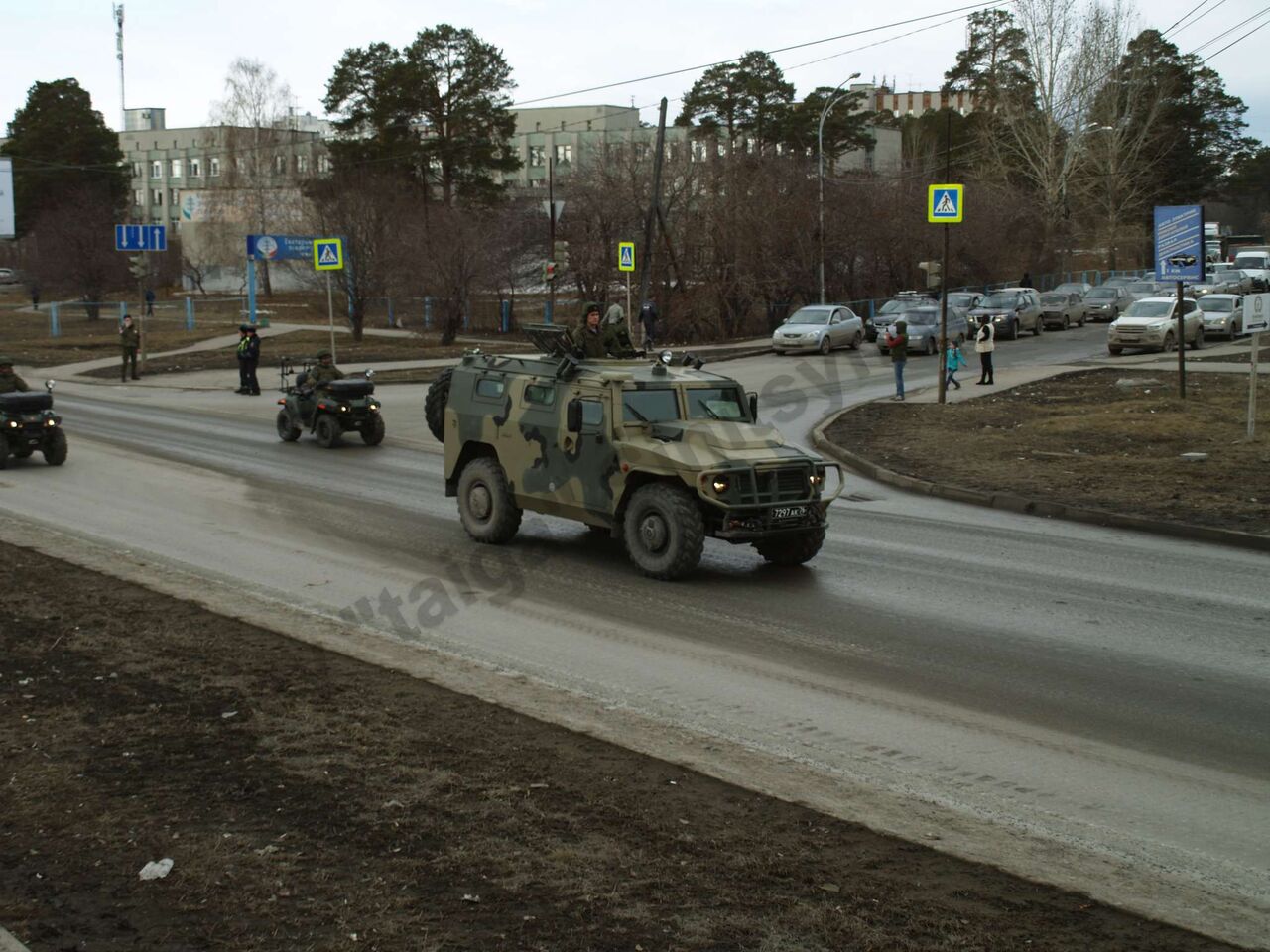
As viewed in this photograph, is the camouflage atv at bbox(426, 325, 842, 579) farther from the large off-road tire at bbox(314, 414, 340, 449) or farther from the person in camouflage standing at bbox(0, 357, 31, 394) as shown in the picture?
the person in camouflage standing at bbox(0, 357, 31, 394)

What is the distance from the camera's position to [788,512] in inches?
480

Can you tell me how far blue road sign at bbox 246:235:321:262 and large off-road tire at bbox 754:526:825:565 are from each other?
4028cm

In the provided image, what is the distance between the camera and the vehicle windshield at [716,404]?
1305 cm

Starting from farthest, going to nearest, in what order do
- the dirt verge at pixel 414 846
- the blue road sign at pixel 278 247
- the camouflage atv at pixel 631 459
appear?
1. the blue road sign at pixel 278 247
2. the camouflage atv at pixel 631 459
3. the dirt verge at pixel 414 846

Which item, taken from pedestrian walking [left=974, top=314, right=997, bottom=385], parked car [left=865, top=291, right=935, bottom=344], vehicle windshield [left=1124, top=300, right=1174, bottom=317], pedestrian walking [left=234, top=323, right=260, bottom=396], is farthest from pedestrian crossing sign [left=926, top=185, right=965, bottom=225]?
vehicle windshield [left=1124, top=300, right=1174, bottom=317]

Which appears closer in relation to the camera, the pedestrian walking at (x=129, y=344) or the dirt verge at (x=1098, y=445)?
the dirt verge at (x=1098, y=445)

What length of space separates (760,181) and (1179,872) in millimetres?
49638

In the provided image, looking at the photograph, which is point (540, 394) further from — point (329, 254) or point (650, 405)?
point (329, 254)

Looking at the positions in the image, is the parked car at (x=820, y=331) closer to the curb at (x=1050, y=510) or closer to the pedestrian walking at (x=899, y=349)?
the pedestrian walking at (x=899, y=349)

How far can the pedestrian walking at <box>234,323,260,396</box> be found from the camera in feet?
103

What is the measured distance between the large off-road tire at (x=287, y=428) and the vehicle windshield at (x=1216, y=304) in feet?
116

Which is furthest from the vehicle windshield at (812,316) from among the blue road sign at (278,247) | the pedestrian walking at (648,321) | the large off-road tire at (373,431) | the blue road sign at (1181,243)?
the large off-road tire at (373,431)

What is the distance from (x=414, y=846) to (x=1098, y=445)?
697 inches

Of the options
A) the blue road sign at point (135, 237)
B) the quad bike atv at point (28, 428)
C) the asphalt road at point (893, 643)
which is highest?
the blue road sign at point (135, 237)
